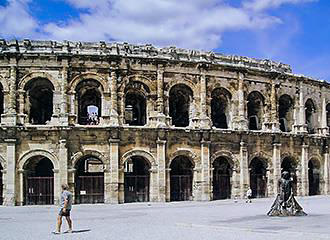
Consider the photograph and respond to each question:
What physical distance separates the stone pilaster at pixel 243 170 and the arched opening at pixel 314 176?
6262 mm

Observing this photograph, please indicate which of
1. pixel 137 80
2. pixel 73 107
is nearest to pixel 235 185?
pixel 137 80

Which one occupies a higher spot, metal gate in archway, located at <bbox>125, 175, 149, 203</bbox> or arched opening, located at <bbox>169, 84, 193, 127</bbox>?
arched opening, located at <bbox>169, 84, 193, 127</bbox>

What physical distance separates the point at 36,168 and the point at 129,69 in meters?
7.06

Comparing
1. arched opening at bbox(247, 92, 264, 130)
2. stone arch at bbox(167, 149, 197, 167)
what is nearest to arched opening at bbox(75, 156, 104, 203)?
stone arch at bbox(167, 149, 197, 167)

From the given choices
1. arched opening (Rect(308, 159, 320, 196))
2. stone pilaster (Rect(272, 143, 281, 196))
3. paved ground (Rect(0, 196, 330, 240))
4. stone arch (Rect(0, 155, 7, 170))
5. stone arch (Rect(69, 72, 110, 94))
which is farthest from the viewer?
arched opening (Rect(308, 159, 320, 196))

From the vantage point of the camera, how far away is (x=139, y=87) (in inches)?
1032

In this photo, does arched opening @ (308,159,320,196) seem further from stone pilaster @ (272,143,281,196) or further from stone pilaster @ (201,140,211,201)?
stone pilaster @ (201,140,211,201)

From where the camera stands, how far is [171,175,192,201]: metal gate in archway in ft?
88.8

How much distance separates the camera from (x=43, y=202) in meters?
25.2

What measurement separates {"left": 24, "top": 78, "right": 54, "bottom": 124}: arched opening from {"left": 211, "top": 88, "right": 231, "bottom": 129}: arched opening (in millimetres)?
8730

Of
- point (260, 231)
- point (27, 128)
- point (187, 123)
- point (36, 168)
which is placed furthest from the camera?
point (187, 123)

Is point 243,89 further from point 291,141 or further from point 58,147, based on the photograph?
point 58,147

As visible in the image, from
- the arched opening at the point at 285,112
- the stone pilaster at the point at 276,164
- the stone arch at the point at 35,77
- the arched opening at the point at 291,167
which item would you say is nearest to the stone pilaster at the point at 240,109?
the stone pilaster at the point at 276,164

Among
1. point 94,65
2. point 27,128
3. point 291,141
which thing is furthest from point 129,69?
point 291,141
